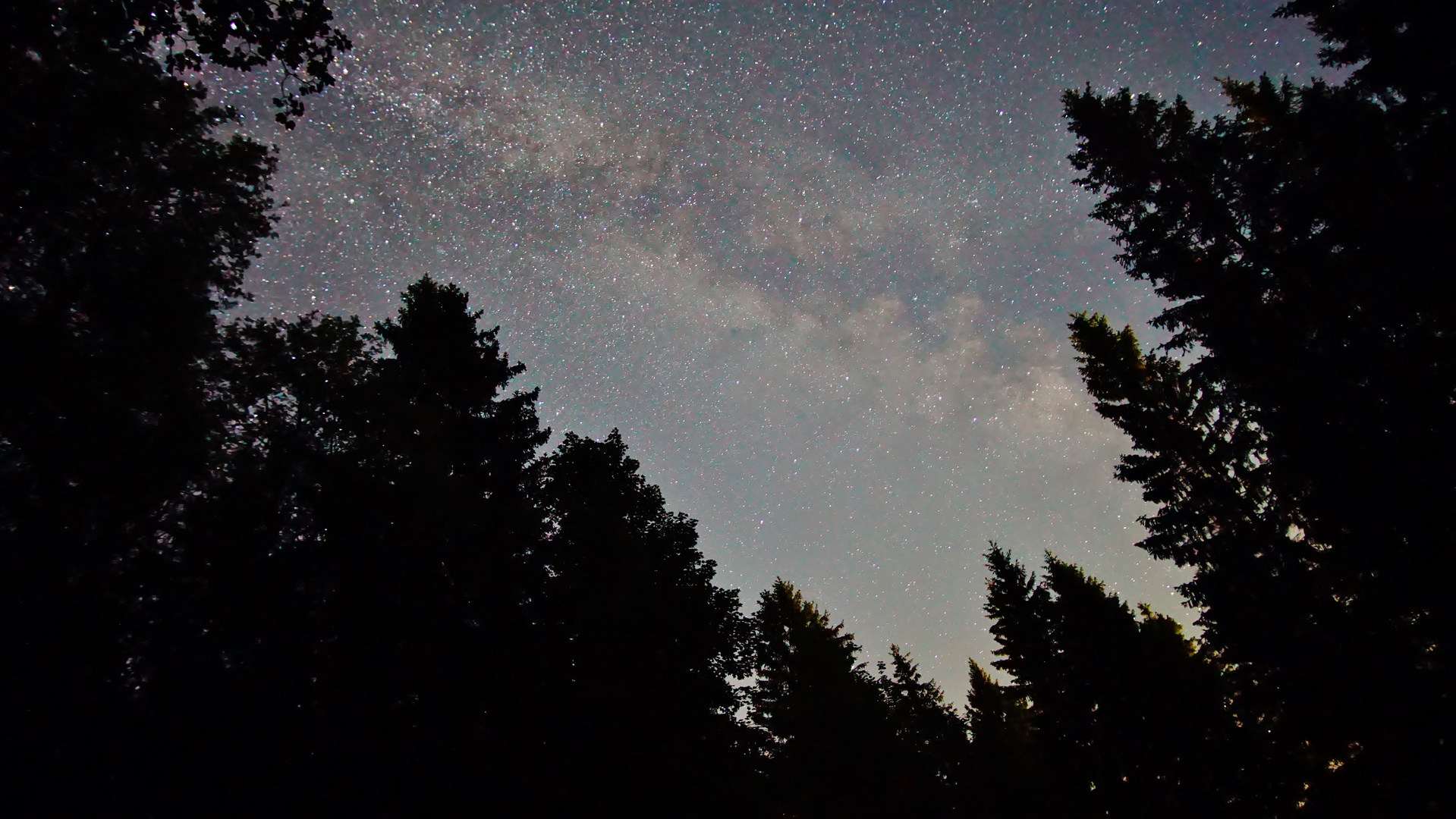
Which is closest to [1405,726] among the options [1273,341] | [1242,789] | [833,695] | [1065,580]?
[1273,341]

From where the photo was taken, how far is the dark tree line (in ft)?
27.0

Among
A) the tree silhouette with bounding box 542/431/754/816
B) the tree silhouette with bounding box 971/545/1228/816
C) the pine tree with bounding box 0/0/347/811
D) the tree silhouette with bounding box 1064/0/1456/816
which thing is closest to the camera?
the pine tree with bounding box 0/0/347/811

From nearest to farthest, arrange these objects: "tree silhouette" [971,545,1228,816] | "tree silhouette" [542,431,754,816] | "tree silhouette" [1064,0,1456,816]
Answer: "tree silhouette" [1064,0,1456,816] < "tree silhouette" [542,431,754,816] < "tree silhouette" [971,545,1228,816]

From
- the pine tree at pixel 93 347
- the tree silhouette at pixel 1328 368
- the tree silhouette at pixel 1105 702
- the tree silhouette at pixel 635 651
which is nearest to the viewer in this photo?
the pine tree at pixel 93 347

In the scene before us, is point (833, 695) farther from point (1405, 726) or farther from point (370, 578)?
point (370, 578)

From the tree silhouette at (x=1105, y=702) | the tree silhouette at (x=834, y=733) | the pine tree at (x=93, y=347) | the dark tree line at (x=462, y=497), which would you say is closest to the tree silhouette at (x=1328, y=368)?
the dark tree line at (x=462, y=497)

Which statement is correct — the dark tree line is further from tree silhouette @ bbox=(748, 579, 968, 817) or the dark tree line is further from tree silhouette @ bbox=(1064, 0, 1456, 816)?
tree silhouette @ bbox=(748, 579, 968, 817)

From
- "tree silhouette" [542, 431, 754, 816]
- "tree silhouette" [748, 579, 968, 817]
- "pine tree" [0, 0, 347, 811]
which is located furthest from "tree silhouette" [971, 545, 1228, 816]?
"pine tree" [0, 0, 347, 811]

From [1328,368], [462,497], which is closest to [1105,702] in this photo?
[1328,368]

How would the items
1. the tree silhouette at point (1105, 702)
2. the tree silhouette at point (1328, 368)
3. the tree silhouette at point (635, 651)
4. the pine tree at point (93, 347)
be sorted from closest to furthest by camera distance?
the pine tree at point (93, 347) → the tree silhouette at point (1328, 368) → the tree silhouette at point (635, 651) → the tree silhouette at point (1105, 702)

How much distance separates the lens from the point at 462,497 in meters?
12.7

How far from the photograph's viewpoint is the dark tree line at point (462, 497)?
8.24m

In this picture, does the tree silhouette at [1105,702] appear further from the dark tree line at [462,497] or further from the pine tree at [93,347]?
the pine tree at [93,347]

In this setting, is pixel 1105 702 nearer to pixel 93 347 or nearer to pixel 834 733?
pixel 834 733
